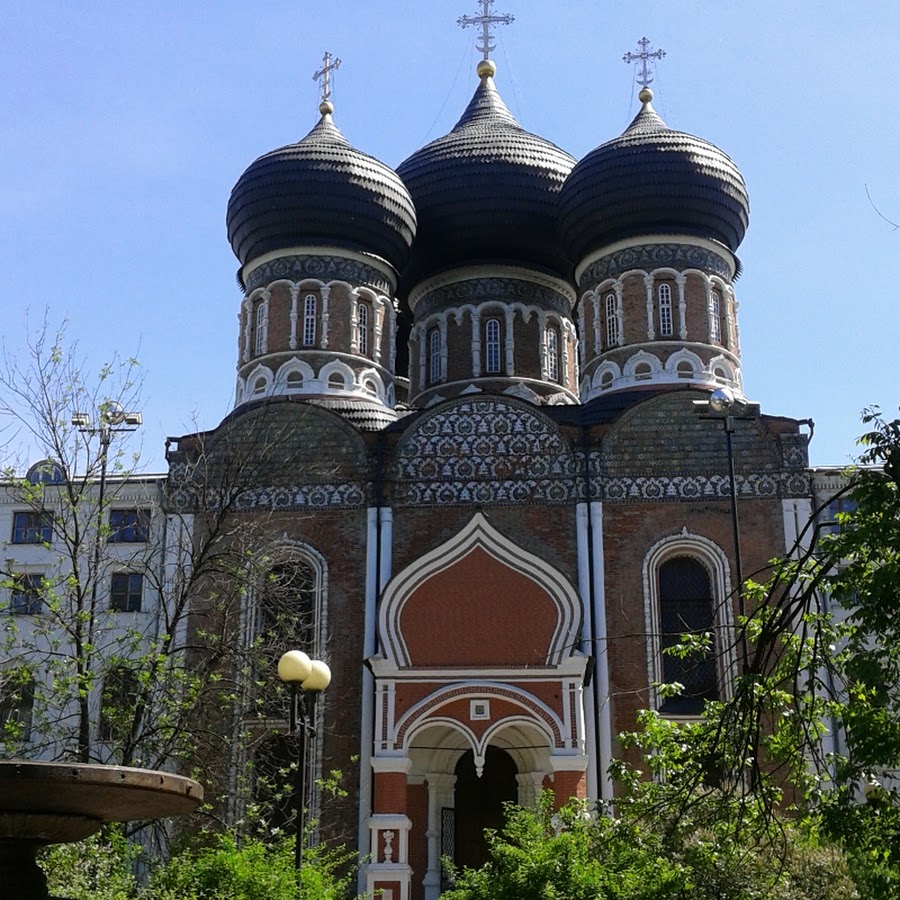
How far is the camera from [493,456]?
18.5m

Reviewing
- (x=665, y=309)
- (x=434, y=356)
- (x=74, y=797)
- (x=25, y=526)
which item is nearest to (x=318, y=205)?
(x=434, y=356)

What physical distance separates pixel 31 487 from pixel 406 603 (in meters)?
5.57

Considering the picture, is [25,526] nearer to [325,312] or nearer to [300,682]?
[325,312]

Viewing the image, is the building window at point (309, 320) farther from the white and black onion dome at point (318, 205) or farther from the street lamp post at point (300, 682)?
the street lamp post at point (300, 682)

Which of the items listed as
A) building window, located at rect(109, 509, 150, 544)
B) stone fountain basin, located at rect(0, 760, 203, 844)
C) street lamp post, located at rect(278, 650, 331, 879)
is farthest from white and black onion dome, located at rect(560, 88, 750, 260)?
stone fountain basin, located at rect(0, 760, 203, 844)

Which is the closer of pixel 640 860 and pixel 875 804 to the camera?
pixel 875 804

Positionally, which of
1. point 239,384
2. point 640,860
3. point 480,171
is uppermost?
point 480,171

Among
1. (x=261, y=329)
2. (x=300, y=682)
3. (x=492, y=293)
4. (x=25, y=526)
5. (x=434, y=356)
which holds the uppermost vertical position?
(x=492, y=293)

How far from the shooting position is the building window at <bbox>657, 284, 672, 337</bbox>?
67.4ft

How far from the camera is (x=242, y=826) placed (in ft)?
47.9

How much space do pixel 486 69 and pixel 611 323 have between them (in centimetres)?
942

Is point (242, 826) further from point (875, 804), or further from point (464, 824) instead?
point (875, 804)

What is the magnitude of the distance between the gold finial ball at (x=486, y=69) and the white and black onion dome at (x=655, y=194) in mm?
6860

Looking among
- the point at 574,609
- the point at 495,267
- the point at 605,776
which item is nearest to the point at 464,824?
the point at 605,776
